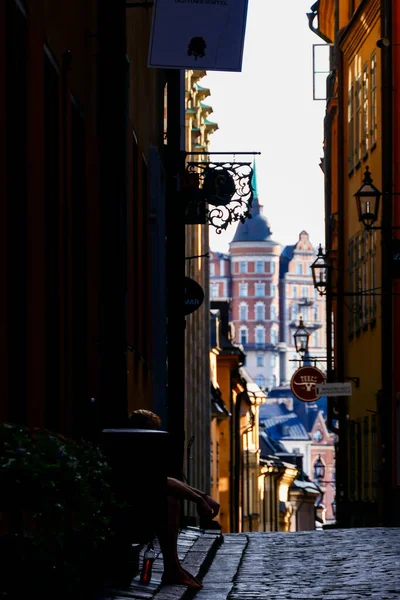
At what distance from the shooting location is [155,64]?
407 inches

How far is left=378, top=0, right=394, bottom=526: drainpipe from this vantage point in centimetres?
2253

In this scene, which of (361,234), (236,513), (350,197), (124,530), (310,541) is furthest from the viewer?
(236,513)

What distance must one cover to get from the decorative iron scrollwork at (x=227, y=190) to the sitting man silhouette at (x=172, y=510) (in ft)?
24.9

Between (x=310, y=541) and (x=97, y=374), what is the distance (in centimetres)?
377

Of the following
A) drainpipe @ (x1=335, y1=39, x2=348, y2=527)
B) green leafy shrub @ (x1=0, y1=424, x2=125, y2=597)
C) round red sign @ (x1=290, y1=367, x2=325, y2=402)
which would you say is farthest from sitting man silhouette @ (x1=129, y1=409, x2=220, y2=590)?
drainpipe @ (x1=335, y1=39, x2=348, y2=527)

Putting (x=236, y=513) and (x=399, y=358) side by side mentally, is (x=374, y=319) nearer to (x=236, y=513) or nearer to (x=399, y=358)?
(x=399, y=358)

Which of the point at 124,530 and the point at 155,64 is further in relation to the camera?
the point at 155,64

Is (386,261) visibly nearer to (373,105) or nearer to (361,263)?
(373,105)

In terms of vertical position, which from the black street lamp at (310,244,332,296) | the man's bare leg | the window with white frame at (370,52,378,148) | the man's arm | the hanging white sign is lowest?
the man's bare leg

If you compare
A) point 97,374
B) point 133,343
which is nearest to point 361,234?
point 133,343

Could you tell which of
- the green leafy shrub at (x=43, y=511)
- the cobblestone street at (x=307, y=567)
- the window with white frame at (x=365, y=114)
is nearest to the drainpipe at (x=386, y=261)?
the window with white frame at (x=365, y=114)

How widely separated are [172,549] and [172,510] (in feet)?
0.77

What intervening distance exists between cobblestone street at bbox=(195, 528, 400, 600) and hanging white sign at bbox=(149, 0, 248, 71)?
124 inches

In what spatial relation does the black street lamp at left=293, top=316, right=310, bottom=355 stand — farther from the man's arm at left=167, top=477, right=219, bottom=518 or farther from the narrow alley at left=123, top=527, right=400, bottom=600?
the man's arm at left=167, top=477, right=219, bottom=518
